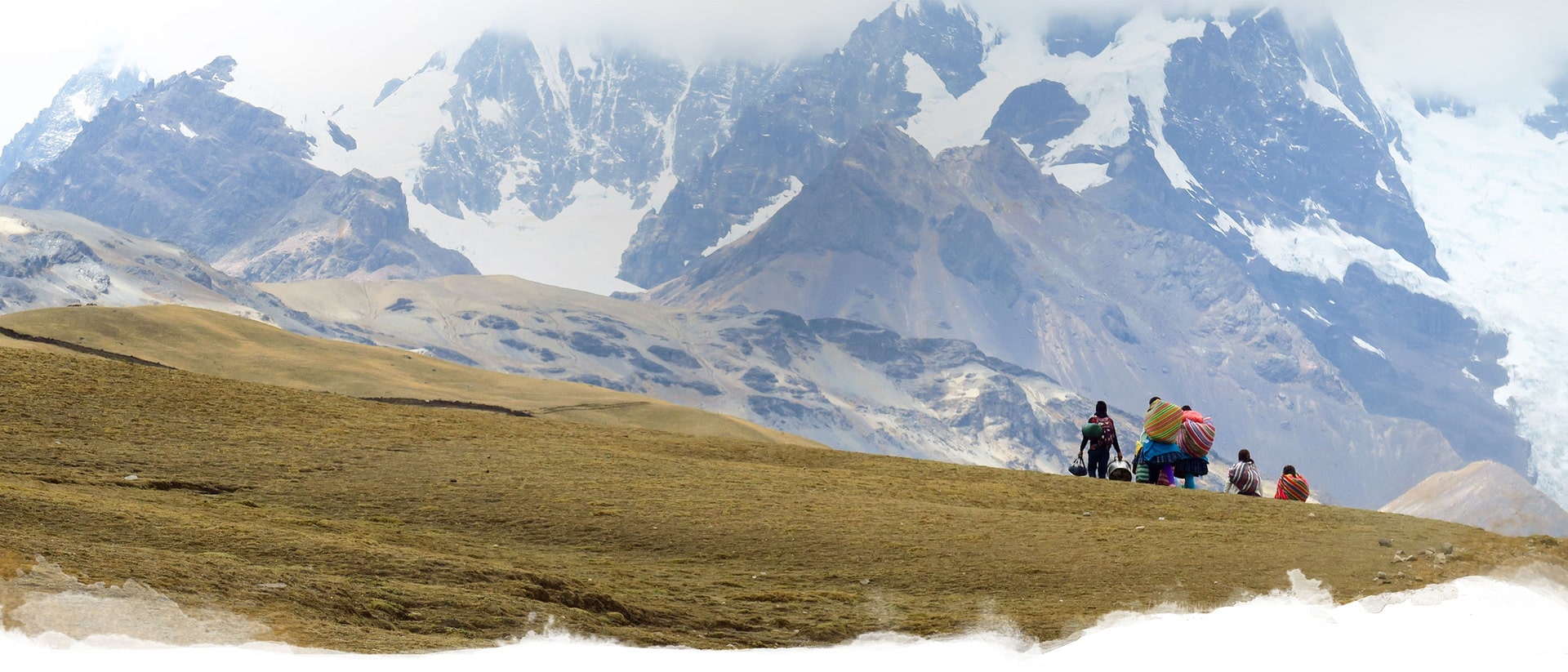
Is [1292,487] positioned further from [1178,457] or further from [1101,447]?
[1101,447]

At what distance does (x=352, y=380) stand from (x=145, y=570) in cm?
6982

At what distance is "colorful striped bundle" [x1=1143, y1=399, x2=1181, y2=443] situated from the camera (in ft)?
123

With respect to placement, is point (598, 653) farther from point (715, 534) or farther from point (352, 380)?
point (352, 380)

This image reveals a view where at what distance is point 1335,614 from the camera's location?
736 inches

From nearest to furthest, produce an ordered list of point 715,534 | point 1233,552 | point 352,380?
point 1233,552
point 715,534
point 352,380

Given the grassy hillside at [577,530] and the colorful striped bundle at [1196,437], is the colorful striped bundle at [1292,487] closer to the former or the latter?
the colorful striped bundle at [1196,437]

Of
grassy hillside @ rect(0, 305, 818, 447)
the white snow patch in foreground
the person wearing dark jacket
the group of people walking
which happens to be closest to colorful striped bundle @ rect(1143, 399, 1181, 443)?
the group of people walking

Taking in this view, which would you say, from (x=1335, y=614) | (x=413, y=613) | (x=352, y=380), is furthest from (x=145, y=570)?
(x=352, y=380)

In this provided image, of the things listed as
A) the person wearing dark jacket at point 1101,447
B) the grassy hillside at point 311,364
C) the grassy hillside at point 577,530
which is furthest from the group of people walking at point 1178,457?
the grassy hillside at point 311,364

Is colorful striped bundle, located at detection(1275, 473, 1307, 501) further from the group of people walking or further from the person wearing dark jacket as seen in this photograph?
the person wearing dark jacket

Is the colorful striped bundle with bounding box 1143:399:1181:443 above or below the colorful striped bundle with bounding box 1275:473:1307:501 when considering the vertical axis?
above

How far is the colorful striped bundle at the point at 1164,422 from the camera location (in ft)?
123

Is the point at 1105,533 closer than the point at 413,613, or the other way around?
the point at 413,613

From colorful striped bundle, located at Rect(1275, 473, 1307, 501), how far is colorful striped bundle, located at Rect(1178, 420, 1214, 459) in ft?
7.70
